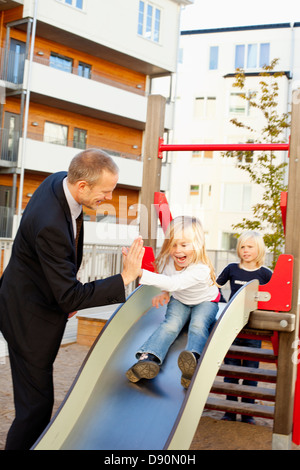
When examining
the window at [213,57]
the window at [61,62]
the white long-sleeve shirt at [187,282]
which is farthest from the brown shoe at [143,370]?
the window at [213,57]

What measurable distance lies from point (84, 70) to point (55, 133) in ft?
10.1

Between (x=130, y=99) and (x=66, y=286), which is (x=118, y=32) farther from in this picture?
(x=66, y=286)

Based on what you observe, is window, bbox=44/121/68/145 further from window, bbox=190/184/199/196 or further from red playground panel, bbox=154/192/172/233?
red playground panel, bbox=154/192/172/233

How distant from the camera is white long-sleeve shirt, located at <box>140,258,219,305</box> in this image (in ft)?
12.1

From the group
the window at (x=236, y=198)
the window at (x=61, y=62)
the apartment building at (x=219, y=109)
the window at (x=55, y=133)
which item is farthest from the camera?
the window at (x=236, y=198)

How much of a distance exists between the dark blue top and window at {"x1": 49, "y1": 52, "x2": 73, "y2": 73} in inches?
673

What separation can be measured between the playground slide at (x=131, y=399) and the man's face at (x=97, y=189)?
3.38ft

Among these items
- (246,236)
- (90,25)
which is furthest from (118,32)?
(246,236)

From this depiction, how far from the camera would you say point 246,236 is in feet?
16.5

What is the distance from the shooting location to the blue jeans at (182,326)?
3754mm

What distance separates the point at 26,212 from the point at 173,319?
144 cm

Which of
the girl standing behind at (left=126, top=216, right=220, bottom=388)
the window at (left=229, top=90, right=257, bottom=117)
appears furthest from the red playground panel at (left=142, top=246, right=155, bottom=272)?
the window at (left=229, top=90, right=257, bottom=117)

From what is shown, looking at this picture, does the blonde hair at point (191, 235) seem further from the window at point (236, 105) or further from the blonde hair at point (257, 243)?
the window at point (236, 105)
